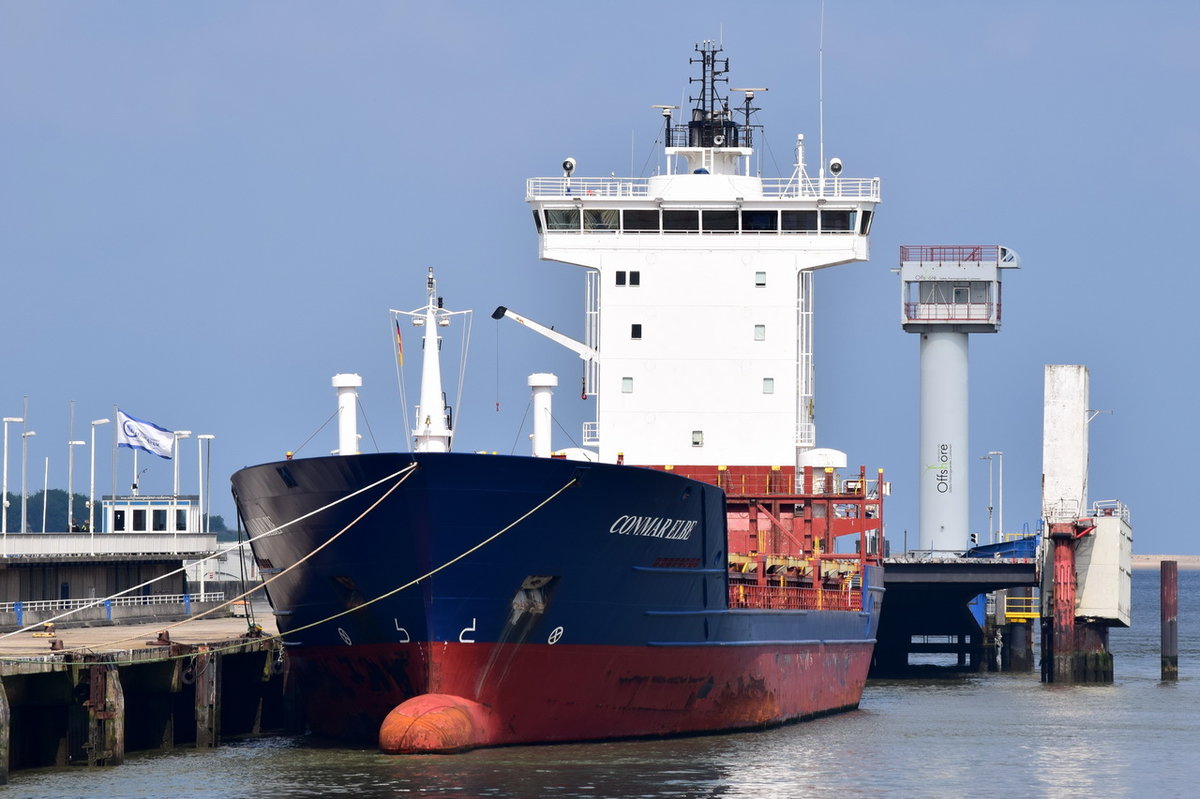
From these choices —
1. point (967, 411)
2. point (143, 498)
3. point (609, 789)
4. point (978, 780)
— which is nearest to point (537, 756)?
point (609, 789)

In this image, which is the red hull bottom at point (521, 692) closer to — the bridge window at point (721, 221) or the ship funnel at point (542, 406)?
the ship funnel at point (542, 406)

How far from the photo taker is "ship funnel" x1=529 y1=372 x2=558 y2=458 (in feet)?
104

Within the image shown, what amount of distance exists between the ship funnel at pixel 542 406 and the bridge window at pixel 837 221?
33.6 feet

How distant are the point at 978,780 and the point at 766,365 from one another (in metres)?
11.6

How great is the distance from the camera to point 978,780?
29.4 meters

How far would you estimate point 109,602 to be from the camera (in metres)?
47.4

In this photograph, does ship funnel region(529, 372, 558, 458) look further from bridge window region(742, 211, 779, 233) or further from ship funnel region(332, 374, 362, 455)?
bridge window region(742, 211, 779, 233)

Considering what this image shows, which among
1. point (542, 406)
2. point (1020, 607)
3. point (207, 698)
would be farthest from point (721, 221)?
point (1020, 607)

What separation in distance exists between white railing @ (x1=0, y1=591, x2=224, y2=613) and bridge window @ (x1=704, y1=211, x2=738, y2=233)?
44.5 feet

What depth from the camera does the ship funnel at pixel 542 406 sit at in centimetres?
3169

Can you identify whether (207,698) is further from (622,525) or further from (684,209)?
(684,209)

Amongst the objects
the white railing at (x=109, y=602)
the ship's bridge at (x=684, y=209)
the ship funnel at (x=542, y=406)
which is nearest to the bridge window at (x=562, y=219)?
the ship's bridge at (x=684, y=209)

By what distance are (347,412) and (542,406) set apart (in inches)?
123

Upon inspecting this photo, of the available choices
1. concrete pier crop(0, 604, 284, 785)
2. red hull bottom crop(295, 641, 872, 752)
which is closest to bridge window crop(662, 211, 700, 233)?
red hull bottom crop(295, 641, 872, 752)
